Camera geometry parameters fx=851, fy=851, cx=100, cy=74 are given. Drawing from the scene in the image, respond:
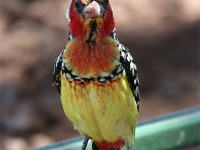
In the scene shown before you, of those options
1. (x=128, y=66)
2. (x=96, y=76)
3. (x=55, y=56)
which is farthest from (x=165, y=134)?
(x=55, y=56)

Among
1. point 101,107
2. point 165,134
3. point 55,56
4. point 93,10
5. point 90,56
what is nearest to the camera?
point 93,10

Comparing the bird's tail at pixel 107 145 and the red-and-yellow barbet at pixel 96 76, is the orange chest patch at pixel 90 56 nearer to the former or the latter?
the red-and-yellow barbet at pixel 96 76

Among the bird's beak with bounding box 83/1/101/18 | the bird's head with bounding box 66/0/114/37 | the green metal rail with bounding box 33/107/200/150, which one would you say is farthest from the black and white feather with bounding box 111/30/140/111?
the green metal rail with bounding box 33/107/200/150

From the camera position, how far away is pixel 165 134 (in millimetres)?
4293

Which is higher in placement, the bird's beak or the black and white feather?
the bird's beak

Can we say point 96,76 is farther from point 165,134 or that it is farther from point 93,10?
point 165,134

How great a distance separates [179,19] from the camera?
277 inches

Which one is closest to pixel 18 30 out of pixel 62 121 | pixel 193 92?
pixel 62 121

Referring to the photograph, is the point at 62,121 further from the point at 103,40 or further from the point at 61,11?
the point at 103,40

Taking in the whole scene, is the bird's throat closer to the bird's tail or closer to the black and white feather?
the black and white feather

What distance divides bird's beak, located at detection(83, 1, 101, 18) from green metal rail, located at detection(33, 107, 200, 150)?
1.03 metres

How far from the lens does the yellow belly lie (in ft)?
11.9

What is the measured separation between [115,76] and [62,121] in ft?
8.32

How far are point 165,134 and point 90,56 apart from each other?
900 mm
